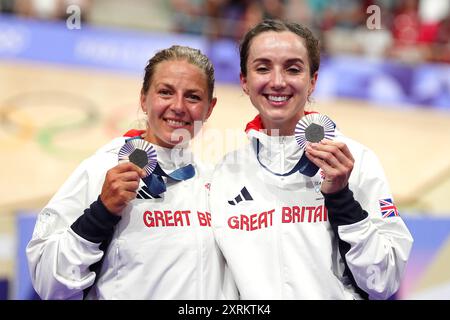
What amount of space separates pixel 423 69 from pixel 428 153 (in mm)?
1865

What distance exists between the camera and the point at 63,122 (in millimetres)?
8156

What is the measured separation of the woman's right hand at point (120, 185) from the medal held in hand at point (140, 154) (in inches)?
1.2

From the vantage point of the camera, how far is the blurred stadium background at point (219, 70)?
7.89 m

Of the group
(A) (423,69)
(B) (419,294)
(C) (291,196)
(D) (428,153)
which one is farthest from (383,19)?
(C) (291,196)

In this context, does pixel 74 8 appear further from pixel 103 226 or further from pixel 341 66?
pixel 341 66

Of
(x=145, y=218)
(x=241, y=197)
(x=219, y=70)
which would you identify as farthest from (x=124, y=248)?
(x=219, y=70)

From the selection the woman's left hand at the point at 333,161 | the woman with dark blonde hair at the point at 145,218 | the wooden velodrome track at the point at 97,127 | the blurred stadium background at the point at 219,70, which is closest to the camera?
the woman's left hand at the point at 333,161

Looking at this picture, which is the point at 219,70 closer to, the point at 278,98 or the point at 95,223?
the point at 278,98

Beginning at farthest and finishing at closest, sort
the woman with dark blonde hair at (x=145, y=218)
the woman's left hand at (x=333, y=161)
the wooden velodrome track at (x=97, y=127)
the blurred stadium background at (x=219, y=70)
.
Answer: the blurred stadium background at (x=219, y=70) < the wooden velodrome track at (x=97, y=127) < the woman with dark blonde hair at (x=145, y=218) < the woman's left hand at (x=333, y=161)

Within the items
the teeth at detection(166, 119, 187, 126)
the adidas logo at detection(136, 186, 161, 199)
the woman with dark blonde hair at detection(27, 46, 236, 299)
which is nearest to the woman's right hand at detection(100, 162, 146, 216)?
the woman with dark blonde hair at detection(27, 46, 236, 299)

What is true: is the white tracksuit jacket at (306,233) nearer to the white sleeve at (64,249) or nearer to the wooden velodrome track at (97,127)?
the white sleeve at (64,249)

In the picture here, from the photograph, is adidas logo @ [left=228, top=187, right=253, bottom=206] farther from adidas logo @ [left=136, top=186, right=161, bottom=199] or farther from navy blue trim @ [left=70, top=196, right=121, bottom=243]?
navy blue trim @ [left=70, top=196, right=121, bottom=243]

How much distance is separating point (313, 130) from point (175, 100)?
0.53 m

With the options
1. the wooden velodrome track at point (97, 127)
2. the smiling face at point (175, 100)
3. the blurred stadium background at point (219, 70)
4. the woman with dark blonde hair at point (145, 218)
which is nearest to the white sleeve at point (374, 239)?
the woman with dark blonde hair at point (145, 218)
